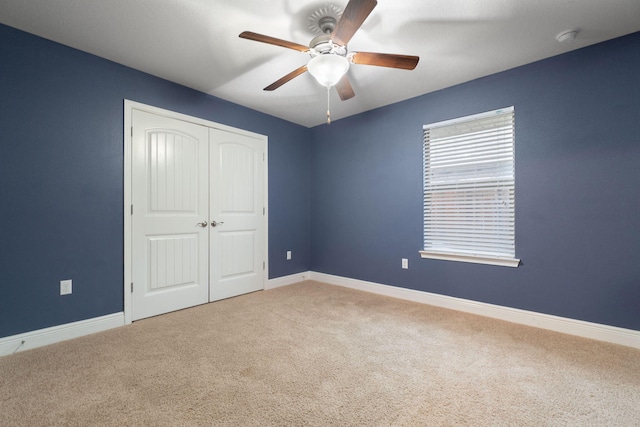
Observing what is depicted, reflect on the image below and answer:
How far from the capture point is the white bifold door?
285cm

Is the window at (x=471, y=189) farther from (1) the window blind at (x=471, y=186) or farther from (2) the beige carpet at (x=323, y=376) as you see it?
(2) the beige carpet at (x=323, y=376)

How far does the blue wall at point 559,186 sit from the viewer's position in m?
2.26

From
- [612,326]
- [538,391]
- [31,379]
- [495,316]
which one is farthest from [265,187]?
[612,326]

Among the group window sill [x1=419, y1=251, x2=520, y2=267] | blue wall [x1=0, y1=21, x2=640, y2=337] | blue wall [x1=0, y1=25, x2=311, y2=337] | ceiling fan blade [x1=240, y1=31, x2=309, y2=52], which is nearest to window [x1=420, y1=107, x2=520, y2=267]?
window sill [x1=419, y1=251, x2=520, y2=267]

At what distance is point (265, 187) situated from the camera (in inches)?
158

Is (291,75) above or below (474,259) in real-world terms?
above

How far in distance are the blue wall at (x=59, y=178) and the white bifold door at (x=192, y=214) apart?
183mm

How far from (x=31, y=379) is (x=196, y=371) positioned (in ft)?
3.31

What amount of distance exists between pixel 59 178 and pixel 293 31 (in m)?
2.28

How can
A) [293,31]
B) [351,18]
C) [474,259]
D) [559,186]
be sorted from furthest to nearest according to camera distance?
[474,259], [559,186], [293,31], [351,18]

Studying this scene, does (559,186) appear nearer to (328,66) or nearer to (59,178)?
(328,66)

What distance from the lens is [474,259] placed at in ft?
9.78

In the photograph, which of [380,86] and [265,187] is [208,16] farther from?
[265,187]

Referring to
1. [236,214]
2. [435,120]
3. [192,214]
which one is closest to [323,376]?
[192,214]
